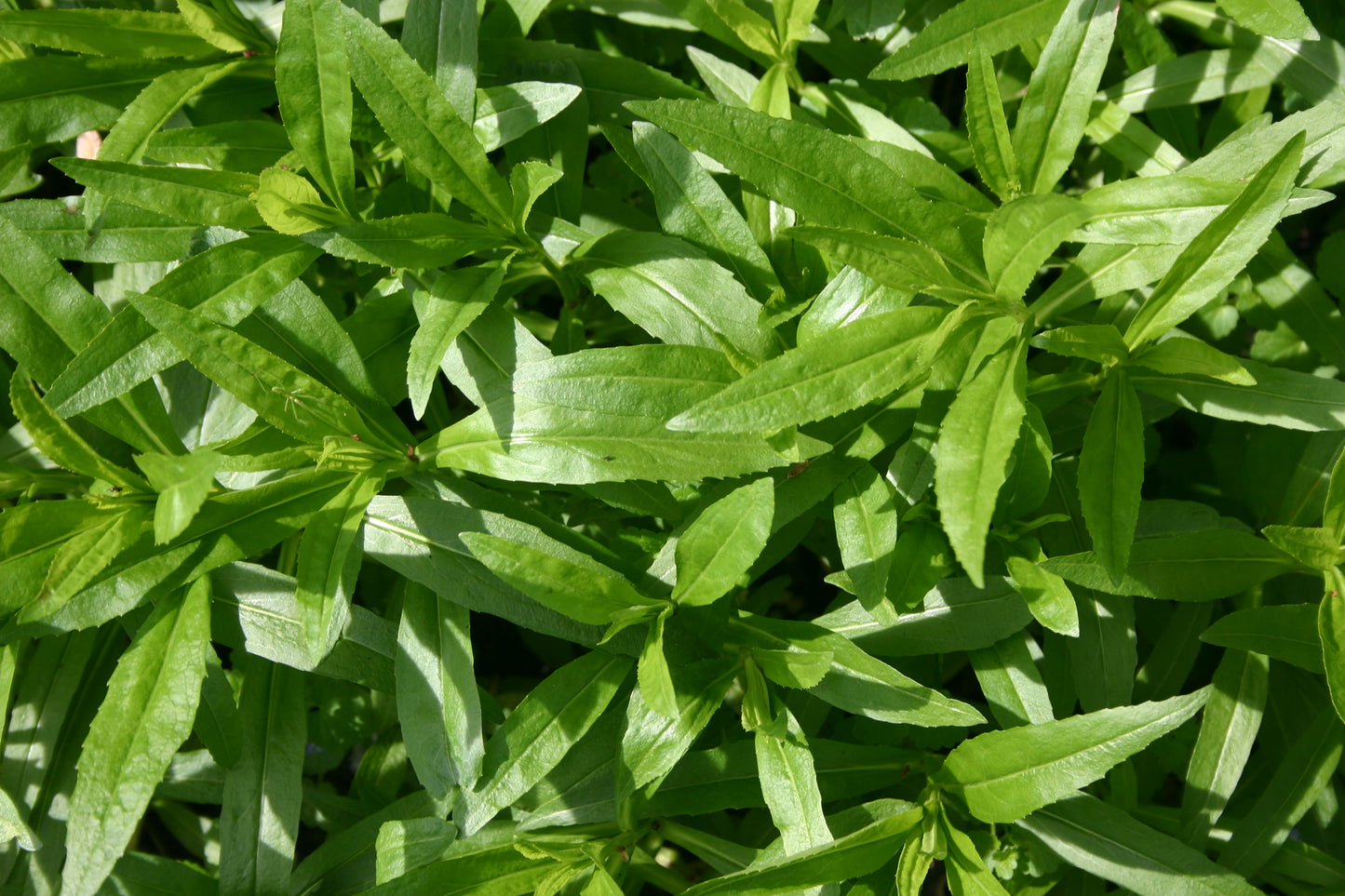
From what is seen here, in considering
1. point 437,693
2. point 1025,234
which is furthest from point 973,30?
point 437,693

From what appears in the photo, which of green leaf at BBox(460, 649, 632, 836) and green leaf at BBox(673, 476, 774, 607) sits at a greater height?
green leaf at BBox(673, 476, 774, 607)

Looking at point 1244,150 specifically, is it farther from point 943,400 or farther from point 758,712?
point 758,712

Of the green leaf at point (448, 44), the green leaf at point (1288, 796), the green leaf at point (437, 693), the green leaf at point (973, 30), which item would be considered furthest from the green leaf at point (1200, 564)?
the green leaf at point (448, 44)

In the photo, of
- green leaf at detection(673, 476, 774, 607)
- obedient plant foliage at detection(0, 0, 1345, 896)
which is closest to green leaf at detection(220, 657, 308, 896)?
obedient plant foliage at detection(0, 0, 1345, 896)

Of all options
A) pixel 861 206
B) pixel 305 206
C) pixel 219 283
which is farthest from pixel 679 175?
pixel 219 283

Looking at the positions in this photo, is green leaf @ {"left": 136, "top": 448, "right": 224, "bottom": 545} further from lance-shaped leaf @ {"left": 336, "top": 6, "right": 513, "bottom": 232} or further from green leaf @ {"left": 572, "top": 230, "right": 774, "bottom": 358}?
green leaf @ {"left": 572, "top": 230, "right": 774, "bottom": 358}

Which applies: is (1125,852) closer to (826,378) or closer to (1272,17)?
(826,378)

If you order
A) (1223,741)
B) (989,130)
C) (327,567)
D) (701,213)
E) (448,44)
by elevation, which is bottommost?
(1223,741)
